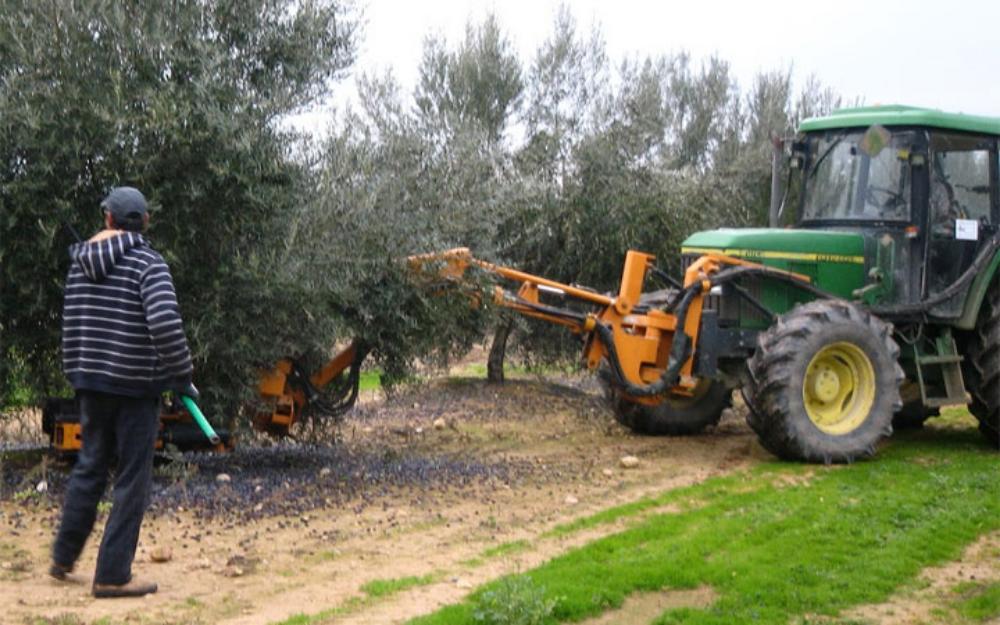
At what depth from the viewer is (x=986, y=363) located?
12258 millimetres

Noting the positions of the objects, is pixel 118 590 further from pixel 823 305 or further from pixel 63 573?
pixel 823 305

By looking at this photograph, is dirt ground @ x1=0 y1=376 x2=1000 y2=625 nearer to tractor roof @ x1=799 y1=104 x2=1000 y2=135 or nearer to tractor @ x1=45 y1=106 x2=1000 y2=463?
tractor @ x1=45 y1=106 x2=1000 y2=463

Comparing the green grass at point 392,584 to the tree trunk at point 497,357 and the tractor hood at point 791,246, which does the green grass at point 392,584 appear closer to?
the tractor hood at point 791,246

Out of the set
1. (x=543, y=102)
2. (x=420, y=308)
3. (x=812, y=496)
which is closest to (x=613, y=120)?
(x=543, y=102)

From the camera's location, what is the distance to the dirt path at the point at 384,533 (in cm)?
674

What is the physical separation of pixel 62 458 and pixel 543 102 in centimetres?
921

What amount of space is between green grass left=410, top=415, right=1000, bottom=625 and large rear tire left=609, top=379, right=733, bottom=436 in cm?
175

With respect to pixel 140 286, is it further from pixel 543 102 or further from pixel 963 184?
pixel 543 102

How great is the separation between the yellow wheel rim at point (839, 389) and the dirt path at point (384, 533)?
0.68 meters

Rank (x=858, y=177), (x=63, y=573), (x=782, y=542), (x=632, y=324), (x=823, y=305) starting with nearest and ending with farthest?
(x=63, y=573)
(x=782, y=542)
(x=823, y=305)
(x=632, y=324)
(x=858, y=177)

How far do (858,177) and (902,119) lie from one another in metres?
0.66

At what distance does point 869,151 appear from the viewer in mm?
11977

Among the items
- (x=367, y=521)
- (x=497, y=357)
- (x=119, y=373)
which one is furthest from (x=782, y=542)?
(x=497, y=357)

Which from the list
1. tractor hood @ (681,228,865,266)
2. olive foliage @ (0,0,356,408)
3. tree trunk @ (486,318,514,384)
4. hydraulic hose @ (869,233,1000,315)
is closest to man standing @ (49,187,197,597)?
olive foliage @ (0,0,356,408)
